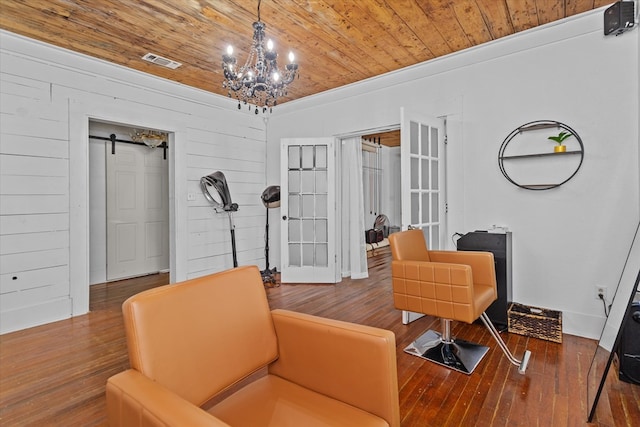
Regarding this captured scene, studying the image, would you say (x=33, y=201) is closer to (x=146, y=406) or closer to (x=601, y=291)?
(x=146, y=406)

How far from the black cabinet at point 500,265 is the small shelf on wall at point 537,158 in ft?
1.78

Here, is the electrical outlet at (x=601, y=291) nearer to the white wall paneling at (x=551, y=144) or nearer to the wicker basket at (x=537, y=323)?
the white wall paneling at (x=551, y=144)

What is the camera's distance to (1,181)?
2883 millimetres

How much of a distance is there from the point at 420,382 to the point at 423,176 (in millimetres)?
1891

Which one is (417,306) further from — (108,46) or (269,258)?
(108,46)

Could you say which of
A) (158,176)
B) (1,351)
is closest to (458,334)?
(1,351)

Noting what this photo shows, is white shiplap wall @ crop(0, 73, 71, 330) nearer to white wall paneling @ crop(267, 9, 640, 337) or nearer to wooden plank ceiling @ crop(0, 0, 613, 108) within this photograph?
wooden plank ceiling @ crop(0, 0, 613, 108)

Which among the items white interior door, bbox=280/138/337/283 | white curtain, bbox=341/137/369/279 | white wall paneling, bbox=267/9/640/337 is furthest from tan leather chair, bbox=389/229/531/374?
white curtain, bbox=341/137/369/279

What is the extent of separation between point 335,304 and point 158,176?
3.58 m

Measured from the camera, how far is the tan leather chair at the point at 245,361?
3.16ft

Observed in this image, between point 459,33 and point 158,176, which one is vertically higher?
point 459,33

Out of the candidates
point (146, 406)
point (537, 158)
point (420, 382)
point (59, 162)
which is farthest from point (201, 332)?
point (59, 162)

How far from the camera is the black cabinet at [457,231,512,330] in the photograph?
9.04ft

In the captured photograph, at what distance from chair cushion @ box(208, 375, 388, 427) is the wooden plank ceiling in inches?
99.8
